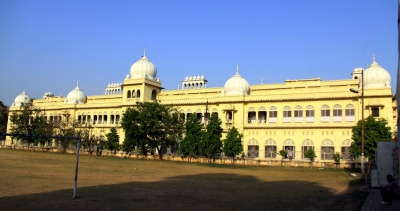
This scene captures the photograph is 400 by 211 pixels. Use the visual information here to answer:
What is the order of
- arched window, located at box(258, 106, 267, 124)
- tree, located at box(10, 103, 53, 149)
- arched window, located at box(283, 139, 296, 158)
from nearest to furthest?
arched window, located at box(283, 139, 296, 158) → arched window, located at box(258, 106, 267, 124) → tree, located at box(10, 103, 53, 149)

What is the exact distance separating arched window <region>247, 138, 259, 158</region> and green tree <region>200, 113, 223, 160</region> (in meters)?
4.17

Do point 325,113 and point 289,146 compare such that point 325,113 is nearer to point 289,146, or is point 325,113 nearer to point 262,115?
point 289,146

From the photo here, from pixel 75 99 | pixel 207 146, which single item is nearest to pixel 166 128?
pixel 207 146

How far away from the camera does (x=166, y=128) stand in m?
43.9

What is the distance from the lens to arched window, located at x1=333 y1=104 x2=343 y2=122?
39.9m

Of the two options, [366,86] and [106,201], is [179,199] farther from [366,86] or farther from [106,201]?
[366,86]

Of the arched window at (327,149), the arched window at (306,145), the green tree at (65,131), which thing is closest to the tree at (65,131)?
the green tree at (65,131)

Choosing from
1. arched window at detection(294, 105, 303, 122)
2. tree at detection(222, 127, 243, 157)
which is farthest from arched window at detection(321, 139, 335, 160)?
tree at detection(222, 127, 243, 157)

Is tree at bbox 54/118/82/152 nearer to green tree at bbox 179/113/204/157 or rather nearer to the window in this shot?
green tree at bbox 179/113/204/157

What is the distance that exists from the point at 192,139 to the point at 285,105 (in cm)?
1163

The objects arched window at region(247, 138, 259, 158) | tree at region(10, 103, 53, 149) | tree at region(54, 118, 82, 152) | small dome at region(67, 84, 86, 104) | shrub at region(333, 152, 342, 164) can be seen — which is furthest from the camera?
small dome at region(67, 84, 86, 104)

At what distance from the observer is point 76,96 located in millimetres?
63094

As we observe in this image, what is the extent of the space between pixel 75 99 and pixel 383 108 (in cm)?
4749

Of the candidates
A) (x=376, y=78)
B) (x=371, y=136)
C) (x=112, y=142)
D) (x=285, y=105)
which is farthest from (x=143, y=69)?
(x=371, y=136)
